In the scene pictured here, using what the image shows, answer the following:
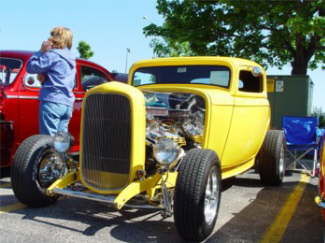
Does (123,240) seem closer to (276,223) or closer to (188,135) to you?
(188,135)

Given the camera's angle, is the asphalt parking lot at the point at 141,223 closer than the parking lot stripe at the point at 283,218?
Yes

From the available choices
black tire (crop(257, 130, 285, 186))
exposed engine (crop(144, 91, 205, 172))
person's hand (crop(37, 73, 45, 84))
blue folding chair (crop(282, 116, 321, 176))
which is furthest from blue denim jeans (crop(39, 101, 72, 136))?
blue folding chair (crop(282, 116, 321, 176))

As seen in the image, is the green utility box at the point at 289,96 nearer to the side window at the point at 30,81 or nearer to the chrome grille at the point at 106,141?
the side window at the point at 30,81

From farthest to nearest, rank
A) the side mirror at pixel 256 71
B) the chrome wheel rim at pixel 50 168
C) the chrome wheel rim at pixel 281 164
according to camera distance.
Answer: the chrome wheel rim at pixel 281 164, the side mirror at pixel 256 71, the chrome wheel rim at pixel 50 168

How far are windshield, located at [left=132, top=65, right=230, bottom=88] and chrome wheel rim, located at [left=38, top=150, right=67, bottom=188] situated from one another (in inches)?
66.1

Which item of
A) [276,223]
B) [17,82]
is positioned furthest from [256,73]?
[17,82]

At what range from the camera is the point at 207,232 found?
3.10 meters

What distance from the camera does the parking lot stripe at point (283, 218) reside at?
3289mm

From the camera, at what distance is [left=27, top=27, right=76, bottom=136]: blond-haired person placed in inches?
162

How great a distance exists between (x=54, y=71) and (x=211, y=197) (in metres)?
2.19

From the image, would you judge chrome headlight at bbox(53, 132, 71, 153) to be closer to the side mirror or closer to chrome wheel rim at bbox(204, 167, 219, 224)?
chrome wheel rim at bbox(204, 167, 219, 224)

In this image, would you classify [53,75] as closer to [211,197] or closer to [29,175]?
[29,175]

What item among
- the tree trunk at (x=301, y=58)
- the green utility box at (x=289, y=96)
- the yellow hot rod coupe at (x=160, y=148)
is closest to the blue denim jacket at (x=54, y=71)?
the yellow hot rod coupe at (x=160, y=148)

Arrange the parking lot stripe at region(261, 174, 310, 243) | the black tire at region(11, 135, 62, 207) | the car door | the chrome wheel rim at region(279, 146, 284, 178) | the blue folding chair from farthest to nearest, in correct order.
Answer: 1. the blue folding chair
2. the chrome wheel rim at region(279, 146, 284, 178)
3. the car door
4. the black tire at region(11, 135, 62, 207)
5. the parking lot stripe at region(261, 174, 310, 243)
